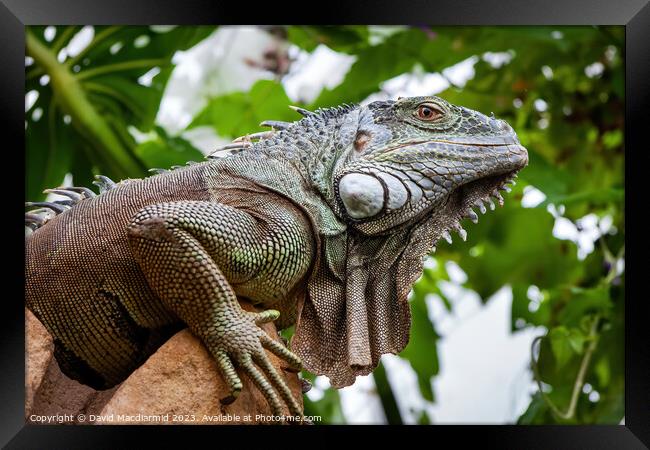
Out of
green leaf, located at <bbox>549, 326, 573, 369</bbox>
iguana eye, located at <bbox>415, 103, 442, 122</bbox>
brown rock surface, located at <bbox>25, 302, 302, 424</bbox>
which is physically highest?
iguana eye, located at <bbox>415, 103, 442, 122</bbox>

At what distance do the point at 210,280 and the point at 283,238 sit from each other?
14.6 inches

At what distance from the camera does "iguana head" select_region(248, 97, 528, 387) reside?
3.66 m

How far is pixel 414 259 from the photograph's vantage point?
377 centimetres

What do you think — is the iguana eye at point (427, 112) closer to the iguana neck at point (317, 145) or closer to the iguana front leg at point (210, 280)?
Answer: the iguana neck at point (317, 145)

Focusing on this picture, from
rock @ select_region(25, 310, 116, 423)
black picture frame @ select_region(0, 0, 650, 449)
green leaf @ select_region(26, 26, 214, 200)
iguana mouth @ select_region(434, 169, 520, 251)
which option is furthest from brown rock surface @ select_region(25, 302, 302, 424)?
green leaf @ select_region(26, 26, 214, 200)

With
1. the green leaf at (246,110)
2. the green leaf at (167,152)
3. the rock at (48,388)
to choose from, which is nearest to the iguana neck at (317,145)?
the rock at (48,388)

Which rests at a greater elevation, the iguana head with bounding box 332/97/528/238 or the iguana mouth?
the iguana head with bounding box 332/97/528/238

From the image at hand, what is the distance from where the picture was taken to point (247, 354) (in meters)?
Result: 3.29

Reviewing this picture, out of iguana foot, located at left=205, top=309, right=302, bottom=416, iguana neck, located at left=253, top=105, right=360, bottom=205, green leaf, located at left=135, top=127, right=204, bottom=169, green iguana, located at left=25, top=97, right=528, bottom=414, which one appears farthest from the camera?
green leaf, located at left=135, top=127, right=204, bottom=169

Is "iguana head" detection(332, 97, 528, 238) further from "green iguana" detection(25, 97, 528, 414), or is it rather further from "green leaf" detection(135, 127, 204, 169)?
"green leaf" detection(135, 127, 204, 169)

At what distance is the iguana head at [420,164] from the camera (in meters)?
3.64

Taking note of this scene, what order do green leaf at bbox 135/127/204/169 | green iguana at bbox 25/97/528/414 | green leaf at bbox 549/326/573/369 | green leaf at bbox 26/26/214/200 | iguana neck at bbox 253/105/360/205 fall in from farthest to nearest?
green leaf at bbox 135/127/204/169 < green leaf at bbox 26/26/214/200 < green leaf at bbox 549/326/573/369 < iguana neck at bbox 253/105/360/205 < green iguana at bbox 25/97/528/414

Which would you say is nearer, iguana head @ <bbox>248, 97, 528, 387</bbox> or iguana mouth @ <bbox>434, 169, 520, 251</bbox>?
iguana head @ <bbox>248, 97, 528, 387</bbox>
